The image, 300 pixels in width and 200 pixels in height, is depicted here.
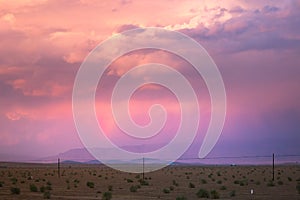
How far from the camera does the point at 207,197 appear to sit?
44750mm

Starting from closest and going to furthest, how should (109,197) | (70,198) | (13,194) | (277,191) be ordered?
(109,197)
(70,198)
(13,194)
(277,191)

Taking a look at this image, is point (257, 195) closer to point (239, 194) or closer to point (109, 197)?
point (239, 194)

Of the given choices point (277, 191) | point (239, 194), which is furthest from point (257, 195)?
point (277, 191)

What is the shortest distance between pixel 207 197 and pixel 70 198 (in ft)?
35.1

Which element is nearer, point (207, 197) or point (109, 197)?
point (109, 197)

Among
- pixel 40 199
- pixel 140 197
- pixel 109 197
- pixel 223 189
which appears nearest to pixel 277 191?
pixel 223 189

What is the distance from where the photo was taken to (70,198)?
44500 mm

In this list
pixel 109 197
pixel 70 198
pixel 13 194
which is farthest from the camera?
pixel 13 194

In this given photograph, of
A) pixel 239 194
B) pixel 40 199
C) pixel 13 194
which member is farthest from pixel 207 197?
pixel 13 194

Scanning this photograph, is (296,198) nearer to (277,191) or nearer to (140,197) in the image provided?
(277,191)

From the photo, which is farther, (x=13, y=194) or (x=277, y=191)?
(x=277, y=191)

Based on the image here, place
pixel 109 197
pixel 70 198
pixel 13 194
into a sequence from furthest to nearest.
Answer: pixel 13 194 < pixel 70 198 < pixel 109 197

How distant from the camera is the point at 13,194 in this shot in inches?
1869

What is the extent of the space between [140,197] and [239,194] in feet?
28.7
